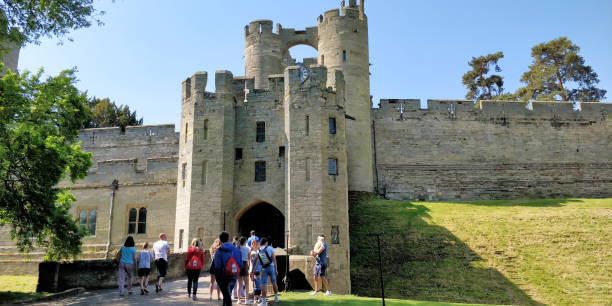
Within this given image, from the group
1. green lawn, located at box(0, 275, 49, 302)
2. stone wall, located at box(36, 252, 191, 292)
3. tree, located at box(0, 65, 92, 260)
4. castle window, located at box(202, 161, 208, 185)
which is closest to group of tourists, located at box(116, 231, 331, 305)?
stone wall, located at box(36, 252, 191, 292)

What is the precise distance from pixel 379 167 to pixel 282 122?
1025 centimetres

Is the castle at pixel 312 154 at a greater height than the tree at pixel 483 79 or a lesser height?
lesser

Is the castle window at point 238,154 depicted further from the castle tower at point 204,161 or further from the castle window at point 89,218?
the castle window at point 89,218

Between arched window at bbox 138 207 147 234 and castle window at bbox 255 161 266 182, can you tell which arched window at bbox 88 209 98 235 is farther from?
castle window at bbox 255 161 266 182

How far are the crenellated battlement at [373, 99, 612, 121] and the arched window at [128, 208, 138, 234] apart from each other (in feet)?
53.4

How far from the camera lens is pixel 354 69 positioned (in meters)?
29.1

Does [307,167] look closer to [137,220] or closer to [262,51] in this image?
[137,220]

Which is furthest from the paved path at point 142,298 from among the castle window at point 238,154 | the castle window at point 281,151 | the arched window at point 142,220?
the arched window at point 142,220

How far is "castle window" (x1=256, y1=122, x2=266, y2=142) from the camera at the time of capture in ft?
77.0

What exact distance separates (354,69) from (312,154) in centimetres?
979

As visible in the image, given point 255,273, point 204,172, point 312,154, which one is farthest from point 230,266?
point 204,172

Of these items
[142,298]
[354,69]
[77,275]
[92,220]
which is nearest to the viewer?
[142,298]

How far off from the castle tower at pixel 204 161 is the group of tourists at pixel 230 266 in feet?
25.4

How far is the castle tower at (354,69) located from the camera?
28.1 meters
